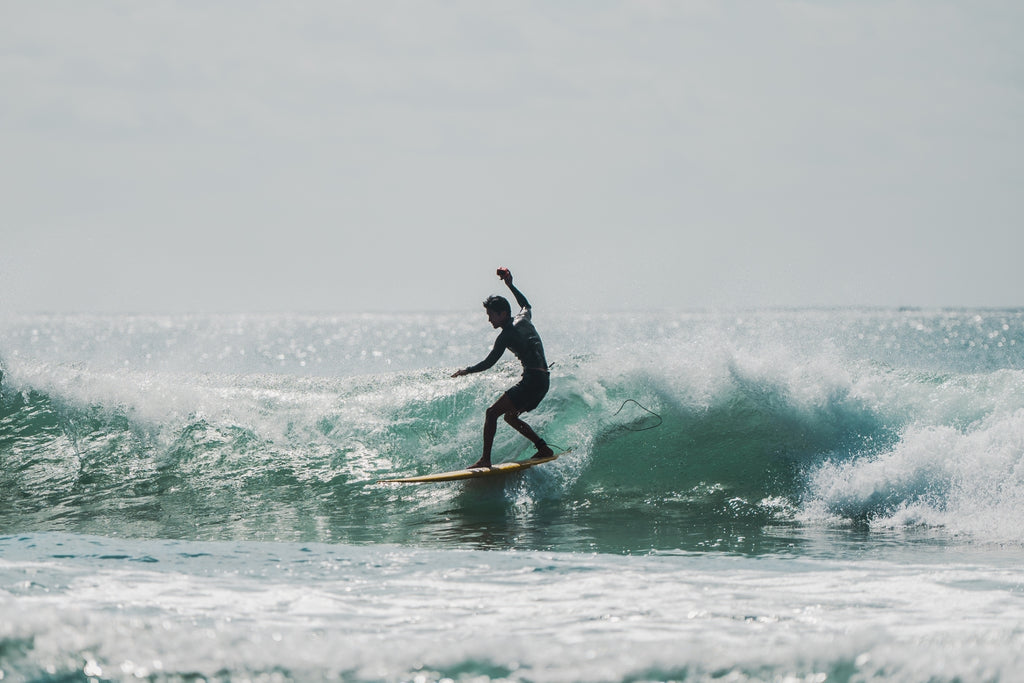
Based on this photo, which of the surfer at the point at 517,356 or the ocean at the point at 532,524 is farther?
the surfer at the point at 517,356

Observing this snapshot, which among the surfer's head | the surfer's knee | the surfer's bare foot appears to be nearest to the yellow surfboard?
the surfer's bare foot

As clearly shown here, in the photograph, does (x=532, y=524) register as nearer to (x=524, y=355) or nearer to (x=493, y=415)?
(x=493, y=415)

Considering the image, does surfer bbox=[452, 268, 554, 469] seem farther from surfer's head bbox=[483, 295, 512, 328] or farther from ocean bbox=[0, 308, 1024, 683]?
ocean bbox=[0, 308, 1024, 683]

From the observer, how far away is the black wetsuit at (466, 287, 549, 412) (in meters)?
8.99

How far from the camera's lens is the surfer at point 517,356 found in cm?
890

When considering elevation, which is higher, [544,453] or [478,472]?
[544,453]

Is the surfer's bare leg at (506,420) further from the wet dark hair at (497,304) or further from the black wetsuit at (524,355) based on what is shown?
the wet dark hair at (497,304)

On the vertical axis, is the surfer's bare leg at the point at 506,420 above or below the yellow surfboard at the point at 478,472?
above

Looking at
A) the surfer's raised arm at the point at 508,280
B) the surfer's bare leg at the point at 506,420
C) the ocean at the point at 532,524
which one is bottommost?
the ocean at the point at 532,524

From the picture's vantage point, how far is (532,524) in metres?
8.56

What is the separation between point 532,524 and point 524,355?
1.60 meters

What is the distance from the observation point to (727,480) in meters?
10.3

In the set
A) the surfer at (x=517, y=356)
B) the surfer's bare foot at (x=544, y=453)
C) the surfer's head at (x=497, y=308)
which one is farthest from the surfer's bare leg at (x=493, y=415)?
the surfer's head at (x=497, y=308)

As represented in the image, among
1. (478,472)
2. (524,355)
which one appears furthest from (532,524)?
(524,355)
